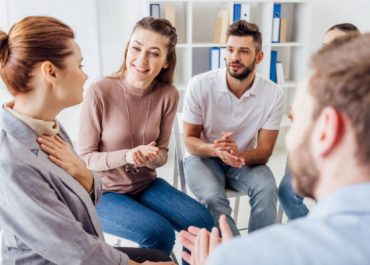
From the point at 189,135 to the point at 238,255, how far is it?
1.63 m

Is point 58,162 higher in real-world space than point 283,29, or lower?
lower

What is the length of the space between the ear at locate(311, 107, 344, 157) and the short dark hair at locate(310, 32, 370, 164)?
0.04 ft

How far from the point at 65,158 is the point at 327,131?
84cm

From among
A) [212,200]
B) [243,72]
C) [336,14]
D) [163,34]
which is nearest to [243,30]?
[243,72]

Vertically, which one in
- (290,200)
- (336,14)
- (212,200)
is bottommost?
(290,200)

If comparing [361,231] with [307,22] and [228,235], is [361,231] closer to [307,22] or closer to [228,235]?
[228,235]

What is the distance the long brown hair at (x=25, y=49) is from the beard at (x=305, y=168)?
30.0 inches

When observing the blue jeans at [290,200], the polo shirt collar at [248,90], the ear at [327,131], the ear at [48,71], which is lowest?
the blue jeans at [290,200]

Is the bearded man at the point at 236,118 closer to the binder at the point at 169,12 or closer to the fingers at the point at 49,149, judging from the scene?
the fingers at the point at 49,149

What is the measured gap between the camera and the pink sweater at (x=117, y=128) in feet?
5.82

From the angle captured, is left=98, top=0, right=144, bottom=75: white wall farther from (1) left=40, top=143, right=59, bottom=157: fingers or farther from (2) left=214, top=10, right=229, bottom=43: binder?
(1) left=40, top=143, right=59, bottom=157: fingers

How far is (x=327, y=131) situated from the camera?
66 centimetres

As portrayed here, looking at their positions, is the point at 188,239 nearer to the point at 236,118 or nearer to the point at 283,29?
the point at 236,118

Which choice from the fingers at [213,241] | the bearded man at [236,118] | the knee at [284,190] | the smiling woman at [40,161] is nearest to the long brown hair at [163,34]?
the bearded man at [236,118]
